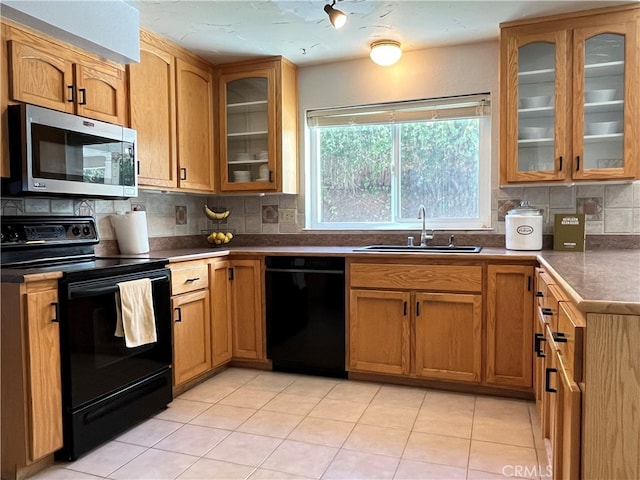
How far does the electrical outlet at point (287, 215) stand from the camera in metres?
3.70

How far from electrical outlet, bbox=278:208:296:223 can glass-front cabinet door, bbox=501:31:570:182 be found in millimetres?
1637

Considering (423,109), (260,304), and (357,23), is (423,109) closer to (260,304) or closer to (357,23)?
(357,23)

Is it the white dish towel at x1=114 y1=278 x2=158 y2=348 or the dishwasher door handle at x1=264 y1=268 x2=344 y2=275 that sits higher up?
the dishwasher door handle at x1=264 y1=268 x2=344 y2=275

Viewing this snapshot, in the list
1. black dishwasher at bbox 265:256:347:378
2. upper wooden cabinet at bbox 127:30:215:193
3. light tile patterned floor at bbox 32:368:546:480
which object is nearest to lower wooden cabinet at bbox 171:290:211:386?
light tile patterned floor at bbox 32:368:546:480

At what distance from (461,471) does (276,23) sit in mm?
2568

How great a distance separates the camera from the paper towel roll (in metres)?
2.85

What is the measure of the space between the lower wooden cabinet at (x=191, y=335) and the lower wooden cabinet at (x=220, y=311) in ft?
0.20

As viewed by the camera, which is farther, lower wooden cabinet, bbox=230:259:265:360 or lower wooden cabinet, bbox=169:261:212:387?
lower wooden cabinet, bbox=230:259:265:360

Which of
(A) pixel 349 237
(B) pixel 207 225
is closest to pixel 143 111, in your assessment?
(B) pixel 207 225

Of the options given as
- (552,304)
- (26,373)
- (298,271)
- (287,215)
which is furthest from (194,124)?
(552,304)

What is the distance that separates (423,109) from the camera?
334cm

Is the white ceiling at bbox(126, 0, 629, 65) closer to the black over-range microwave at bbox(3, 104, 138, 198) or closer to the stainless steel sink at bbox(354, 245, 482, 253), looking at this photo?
the black over-range microwave at bbox(3, 104, 138, 198)

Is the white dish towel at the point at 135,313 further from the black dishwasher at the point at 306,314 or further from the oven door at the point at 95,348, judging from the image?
the black dishwasher at the point at 306,314

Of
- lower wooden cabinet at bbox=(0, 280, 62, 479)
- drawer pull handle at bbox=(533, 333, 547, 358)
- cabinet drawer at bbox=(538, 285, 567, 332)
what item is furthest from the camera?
drawer pull handle at bbox=(533, 333, 547, 358)
